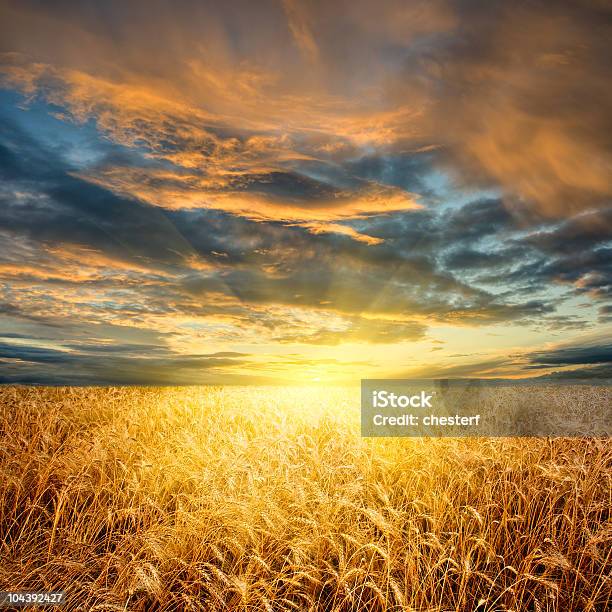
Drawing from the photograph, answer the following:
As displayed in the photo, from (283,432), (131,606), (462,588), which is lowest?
(131,606)

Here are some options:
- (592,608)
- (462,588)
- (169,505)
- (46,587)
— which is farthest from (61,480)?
(592,608)

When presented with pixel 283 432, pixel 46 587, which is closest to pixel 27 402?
pixel 283 432

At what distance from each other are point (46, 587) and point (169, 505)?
5.80 feet

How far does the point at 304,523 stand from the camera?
15.9 ft

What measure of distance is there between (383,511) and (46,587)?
345 centimetres

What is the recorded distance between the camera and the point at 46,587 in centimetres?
412

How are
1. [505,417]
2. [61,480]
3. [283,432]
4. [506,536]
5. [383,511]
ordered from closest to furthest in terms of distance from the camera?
[506,536] → [383,511] → [61,480] → [283,432] → [505,417]

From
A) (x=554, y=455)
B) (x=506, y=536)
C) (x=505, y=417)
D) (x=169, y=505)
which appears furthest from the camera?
(x=505, y=417)

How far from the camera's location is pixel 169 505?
5781 mm

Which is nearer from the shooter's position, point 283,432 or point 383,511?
point 383,511

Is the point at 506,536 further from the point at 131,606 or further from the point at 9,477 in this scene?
the point at 9,477

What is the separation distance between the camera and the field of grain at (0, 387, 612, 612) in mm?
3969

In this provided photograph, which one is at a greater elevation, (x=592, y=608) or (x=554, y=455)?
(x=554, y=455)

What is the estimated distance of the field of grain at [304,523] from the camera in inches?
156
